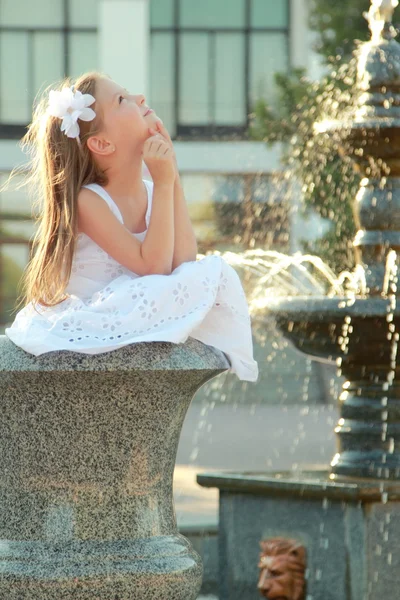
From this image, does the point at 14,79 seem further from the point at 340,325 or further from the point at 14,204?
the point at 340,325

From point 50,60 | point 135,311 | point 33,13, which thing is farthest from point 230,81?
point 135,311

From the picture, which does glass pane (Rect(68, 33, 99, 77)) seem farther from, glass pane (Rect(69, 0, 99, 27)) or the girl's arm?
the girl's arm

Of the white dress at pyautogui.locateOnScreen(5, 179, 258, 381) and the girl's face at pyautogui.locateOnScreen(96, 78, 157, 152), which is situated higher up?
the girl's face at pyautogui.locateOnScreen(96, 78, 157, 152)

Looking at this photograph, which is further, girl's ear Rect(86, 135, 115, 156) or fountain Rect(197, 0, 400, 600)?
fountain Rect(197, 0, 400, 600)

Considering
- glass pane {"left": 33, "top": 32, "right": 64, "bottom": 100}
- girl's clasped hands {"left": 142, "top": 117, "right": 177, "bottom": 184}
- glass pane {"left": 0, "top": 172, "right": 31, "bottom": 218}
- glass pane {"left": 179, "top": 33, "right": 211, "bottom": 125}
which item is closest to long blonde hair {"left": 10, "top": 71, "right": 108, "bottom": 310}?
girl's clasped hands {"left": 142, "top": 117, "right": 177, "bottom": 184}

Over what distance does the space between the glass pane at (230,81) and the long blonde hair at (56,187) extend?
23.8 meters

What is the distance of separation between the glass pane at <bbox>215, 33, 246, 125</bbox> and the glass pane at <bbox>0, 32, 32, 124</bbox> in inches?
159

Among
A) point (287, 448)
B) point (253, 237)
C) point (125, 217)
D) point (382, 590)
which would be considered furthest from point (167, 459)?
point (253, 237)

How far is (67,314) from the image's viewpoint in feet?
9.60

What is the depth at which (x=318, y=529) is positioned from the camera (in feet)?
14.9

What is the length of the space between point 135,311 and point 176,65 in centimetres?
2480

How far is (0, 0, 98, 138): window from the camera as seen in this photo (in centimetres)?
2730

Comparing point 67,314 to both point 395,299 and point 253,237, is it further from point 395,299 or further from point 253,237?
point 253,237

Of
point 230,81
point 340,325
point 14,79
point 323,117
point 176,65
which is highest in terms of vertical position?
point 340,325
